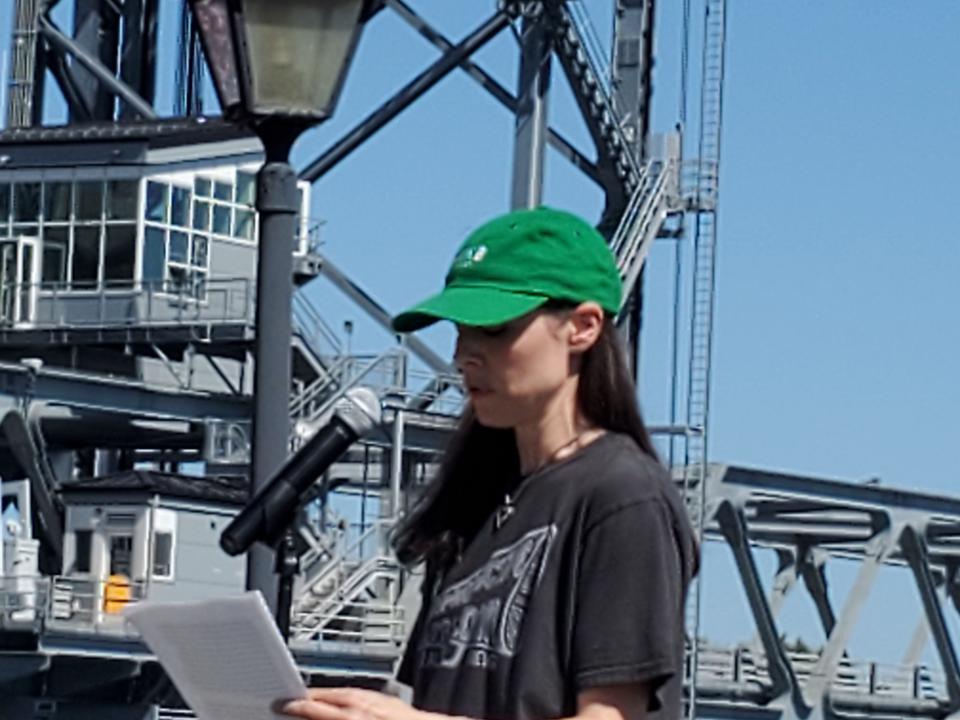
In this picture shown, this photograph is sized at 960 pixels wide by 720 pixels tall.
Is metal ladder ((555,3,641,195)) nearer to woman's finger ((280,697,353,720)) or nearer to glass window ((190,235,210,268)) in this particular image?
glass window ((190,235,210,268))

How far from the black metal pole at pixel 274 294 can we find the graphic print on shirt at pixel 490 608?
4.40 meters

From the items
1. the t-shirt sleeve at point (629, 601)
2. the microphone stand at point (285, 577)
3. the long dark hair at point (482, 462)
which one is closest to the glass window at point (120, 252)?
the microphone stand at point (285, 577)

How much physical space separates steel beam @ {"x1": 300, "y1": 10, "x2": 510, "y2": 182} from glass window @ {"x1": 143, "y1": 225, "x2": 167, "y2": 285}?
4.17m

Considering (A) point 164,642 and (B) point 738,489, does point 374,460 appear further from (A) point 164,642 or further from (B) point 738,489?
(A) point 164,642

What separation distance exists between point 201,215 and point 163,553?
11.2m

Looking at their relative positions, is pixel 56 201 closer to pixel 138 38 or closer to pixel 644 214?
pixel 138 38

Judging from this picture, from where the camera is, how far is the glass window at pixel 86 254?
6150cm

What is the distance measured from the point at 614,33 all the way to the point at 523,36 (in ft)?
9.20

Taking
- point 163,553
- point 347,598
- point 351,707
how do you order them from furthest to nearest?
1. point 347,598
2. point 163,553
3. point 351,707

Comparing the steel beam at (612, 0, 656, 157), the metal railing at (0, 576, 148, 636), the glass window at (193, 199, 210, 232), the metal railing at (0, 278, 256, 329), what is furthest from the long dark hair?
the glass window at (193, 199, 210, 232)

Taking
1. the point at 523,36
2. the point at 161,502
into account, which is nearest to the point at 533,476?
the point at 161,502

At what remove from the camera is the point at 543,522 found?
568 cm

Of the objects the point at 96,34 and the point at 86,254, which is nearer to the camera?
the point at 86,254

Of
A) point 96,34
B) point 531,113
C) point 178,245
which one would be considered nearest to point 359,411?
point 531,113
